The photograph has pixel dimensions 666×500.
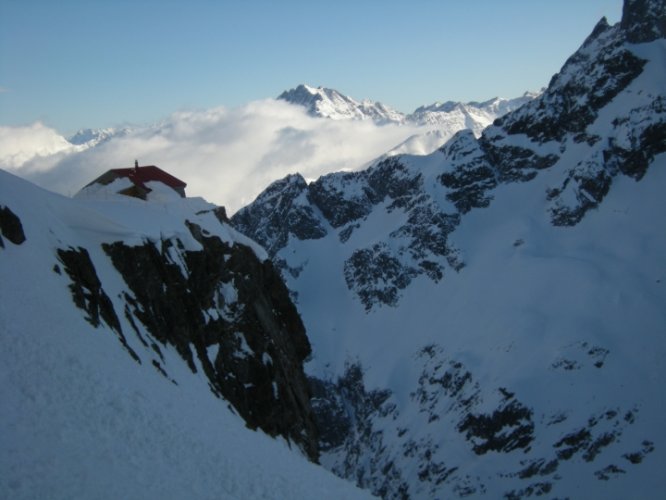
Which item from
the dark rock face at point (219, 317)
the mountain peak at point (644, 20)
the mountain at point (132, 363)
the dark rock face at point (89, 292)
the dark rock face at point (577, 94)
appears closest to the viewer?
the mountain at point (132, 363)

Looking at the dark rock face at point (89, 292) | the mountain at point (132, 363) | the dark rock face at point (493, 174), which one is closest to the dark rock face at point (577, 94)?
the dark rock face at point (493, 174)

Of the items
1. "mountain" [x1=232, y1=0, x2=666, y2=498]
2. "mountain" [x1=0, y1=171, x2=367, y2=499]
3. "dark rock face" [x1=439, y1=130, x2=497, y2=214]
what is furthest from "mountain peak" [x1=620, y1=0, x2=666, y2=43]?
"mountain" [x1=0, y1=171, x2=367, y2=499]

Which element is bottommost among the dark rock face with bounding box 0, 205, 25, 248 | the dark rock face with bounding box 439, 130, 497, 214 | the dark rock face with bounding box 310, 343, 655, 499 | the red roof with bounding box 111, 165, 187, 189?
the dark rock face with bounding box 310, 343, 655, 499

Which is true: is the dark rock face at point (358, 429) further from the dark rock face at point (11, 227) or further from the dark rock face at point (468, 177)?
the dark rock face at point (11, 227)

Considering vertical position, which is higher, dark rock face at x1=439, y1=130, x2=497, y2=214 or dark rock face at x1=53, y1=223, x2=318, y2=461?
dark rock face at x1=439, y1=130, x2=497, y2=214

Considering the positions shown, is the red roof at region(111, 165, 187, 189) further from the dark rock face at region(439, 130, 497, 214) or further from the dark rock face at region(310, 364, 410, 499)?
the dark rock face at region(439, 130, 497, 214)

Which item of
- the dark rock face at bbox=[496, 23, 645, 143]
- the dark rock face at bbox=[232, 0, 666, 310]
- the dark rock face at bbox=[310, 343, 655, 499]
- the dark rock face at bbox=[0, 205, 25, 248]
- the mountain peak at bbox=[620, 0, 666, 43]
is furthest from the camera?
the mountain peak at bbox=[620, 0, 666, 43]
